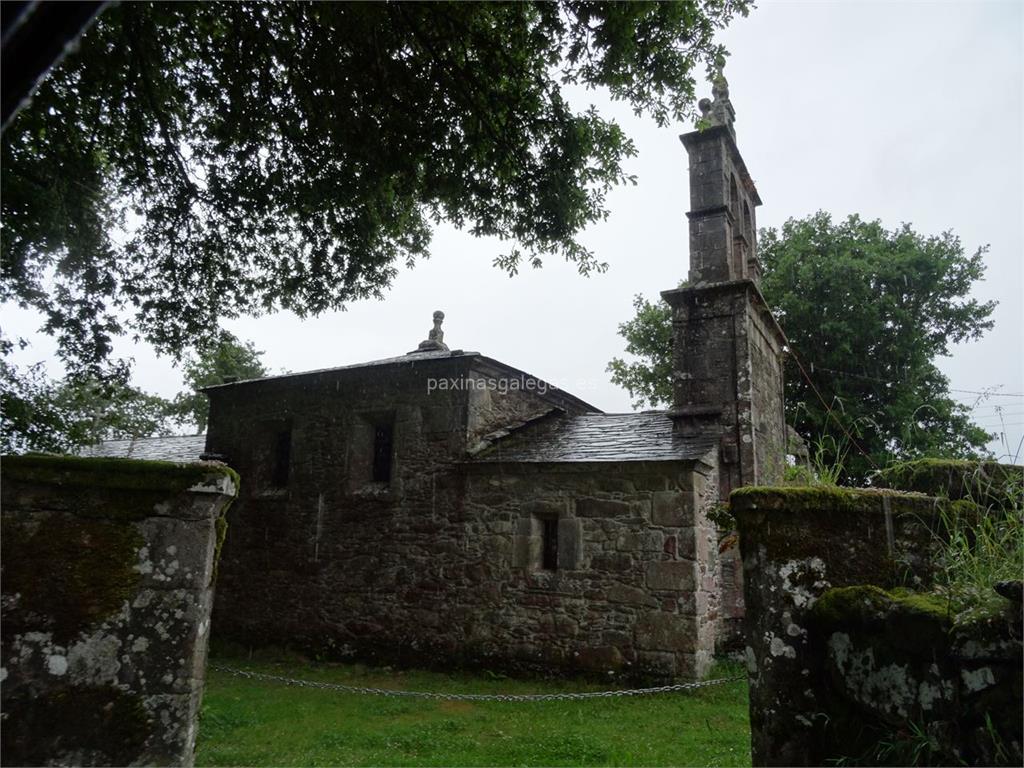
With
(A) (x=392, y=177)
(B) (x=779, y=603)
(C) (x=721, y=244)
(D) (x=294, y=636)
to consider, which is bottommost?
(D) (x=294, y=636)

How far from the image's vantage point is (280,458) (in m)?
13.8

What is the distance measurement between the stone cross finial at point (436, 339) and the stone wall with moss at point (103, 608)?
11.0m

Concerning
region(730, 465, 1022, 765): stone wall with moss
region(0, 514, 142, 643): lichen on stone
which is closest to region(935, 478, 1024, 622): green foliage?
region(730, 465, 1022, 765): stone wall with moss

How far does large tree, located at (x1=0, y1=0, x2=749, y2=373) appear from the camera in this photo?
5715mm

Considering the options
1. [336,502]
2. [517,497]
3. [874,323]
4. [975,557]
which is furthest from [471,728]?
[874,323]

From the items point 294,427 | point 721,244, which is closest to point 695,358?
point 721,244

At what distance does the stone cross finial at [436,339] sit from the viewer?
14104 mm

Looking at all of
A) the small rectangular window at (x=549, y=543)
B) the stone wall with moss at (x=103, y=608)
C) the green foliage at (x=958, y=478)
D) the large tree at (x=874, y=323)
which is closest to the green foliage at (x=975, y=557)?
the green foliage at (x=958, y=478)

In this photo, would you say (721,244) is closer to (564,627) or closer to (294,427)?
(564,627)

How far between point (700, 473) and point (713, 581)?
5.38 ft

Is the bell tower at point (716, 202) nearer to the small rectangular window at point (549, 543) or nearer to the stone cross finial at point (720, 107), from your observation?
the stone cross finial at point (720, 107)

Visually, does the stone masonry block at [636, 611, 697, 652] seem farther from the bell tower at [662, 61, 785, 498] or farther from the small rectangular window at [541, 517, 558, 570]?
the bell tower at [662, 61, 785, 498]

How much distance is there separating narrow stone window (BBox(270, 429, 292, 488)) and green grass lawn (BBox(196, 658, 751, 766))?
4.78 meters

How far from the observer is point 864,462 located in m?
18.0
